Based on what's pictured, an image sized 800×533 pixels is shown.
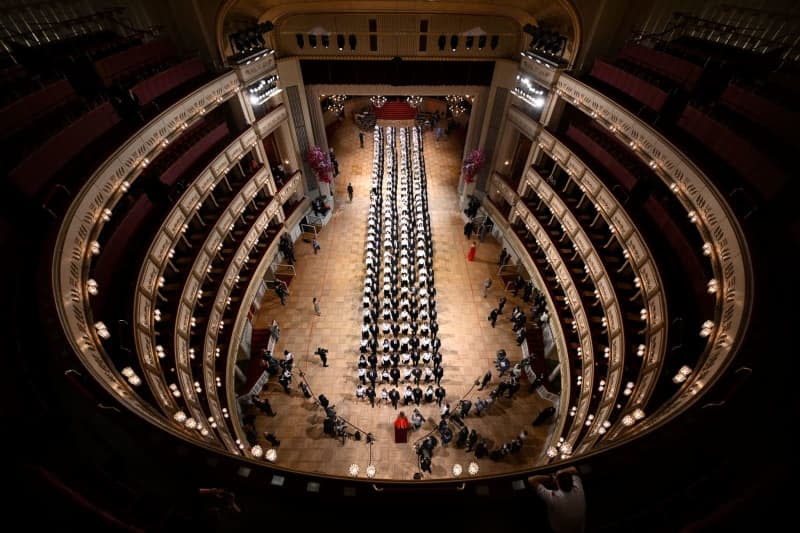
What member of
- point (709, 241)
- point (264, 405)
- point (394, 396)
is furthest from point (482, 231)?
point (264, 405)

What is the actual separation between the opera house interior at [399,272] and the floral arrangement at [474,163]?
1.27 ft

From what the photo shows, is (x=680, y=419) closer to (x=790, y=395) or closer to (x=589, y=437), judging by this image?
(x=790, y=395)

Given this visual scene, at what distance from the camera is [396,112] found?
3503 centimetres

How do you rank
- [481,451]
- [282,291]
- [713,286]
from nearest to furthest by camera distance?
1. [713,286]
2. [481,451]
3. [282,291]

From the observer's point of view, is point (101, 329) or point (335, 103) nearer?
point (101, 329)

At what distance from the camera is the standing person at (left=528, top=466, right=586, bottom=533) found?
436cm

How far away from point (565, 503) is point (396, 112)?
117 feet

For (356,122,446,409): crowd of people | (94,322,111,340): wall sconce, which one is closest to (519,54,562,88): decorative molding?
(356,122,446,409): crowd of people

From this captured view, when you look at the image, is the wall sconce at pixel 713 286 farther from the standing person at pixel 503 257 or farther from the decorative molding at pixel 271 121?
the decorative molding at pixel 271 121

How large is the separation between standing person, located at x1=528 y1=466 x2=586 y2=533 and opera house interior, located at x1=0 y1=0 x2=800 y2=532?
0.42 ft

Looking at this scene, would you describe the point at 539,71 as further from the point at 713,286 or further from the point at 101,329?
the point at 101,329

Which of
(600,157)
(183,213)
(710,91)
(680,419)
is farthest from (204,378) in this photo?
(710,91)

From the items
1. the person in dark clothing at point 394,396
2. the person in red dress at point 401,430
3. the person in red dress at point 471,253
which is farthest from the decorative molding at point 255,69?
the person in red dress at point 401,430

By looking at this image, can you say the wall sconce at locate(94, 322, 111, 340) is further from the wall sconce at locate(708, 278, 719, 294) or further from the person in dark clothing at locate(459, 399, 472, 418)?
the wall sconce at locate(708, 278, 719, 294)
